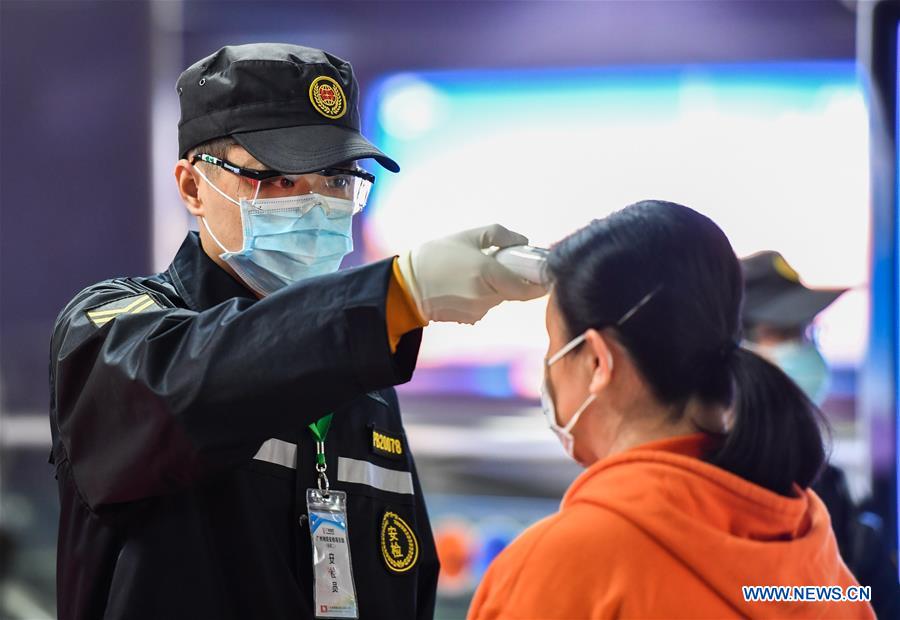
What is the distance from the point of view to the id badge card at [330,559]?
4.98 feet

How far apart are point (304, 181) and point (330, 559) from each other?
556 millimetres

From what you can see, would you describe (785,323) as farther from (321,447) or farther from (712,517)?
(712,517)

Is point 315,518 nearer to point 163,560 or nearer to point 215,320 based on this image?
point 163,560

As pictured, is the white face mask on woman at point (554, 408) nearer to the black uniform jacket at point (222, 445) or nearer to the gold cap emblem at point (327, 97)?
the black uniform jacket at point (222, 445)

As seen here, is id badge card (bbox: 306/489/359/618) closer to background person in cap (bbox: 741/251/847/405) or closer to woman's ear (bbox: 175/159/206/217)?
woman's ear (bbox: 175/159/206/217)

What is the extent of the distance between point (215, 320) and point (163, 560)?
364 mm

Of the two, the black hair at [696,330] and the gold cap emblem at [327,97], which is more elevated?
the gold cap emblem at [327,97]

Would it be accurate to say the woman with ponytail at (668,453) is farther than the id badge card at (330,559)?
No

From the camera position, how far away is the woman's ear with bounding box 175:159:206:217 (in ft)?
5.58

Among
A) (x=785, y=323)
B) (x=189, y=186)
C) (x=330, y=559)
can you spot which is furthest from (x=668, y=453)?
(x=785, y=323)

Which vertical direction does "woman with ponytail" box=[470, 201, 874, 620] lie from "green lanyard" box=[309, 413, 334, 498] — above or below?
above

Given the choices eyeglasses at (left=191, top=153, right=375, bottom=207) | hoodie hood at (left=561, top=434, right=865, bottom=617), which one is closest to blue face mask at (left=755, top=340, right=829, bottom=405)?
eyeglasses at (left=191, top=153, right=375, bottom=207)

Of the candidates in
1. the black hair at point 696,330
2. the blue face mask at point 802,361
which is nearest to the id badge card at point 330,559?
the black hair at point 696,330

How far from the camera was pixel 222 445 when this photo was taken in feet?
4.15
